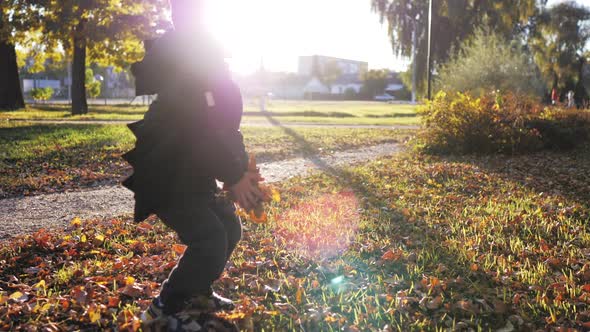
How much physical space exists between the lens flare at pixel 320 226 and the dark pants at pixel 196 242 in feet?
4.67

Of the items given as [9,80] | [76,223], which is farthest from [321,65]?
[76,223]

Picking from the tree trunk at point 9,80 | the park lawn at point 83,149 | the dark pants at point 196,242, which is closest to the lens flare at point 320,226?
the dark pants at point 196,242

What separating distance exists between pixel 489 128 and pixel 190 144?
29.0 feet

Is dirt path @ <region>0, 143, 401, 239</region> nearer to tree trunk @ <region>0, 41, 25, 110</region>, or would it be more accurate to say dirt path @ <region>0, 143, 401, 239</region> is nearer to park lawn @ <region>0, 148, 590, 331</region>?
park lawn @ <region>0, 148, 590, 331</region>

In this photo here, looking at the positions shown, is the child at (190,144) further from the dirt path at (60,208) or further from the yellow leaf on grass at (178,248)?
the dirt path at (60,208)

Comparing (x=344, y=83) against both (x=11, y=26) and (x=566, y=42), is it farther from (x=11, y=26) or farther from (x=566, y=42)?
(x=11, y=26)

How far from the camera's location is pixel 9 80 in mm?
22109

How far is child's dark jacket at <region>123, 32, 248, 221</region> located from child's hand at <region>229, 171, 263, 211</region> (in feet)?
0.17

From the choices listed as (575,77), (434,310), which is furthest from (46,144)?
(575,77)

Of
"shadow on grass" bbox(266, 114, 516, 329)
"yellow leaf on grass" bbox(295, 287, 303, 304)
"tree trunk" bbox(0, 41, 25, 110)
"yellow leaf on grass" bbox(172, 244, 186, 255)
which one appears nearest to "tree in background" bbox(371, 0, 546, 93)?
"tree trunk" bbox(0, 41, 25, 110)

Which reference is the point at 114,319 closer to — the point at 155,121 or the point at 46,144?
the point at 155,121

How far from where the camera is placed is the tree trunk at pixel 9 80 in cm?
2164

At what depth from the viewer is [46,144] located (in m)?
10.5

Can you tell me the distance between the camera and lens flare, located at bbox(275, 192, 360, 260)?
4141 millimetres
